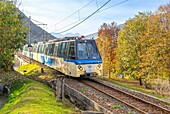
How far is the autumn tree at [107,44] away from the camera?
4668 cm

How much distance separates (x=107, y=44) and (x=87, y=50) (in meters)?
30.5

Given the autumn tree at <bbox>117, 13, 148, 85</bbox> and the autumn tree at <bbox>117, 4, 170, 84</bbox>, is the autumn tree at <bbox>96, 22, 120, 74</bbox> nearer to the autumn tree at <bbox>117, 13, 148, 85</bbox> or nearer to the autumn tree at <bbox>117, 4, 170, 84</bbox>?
the autumn tree at <bbox>117, 4, 170, 84</bbox>

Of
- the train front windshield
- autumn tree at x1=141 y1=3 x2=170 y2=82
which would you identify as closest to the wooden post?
the train front windshield

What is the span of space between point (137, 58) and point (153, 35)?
4.93 meters

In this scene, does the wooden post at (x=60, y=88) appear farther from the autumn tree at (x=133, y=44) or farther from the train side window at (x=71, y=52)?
the autumn tree at (x=133, y=44)

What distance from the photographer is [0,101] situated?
15.5 metres

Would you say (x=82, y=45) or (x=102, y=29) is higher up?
(x=102, y=29)

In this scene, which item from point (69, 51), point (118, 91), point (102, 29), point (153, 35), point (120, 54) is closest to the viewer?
point (118, 91)

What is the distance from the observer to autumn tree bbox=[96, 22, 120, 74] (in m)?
46.7

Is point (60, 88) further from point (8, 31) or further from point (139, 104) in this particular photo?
point (8, 31)

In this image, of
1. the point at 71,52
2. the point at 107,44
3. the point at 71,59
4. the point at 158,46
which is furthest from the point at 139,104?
the point at 107,44

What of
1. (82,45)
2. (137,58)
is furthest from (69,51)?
(137,58)

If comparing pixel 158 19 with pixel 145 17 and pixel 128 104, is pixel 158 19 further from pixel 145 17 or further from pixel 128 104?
pixel 128 104

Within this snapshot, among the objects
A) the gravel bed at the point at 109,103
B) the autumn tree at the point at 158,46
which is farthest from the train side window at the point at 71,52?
the autumn tree at the point at 158,46
